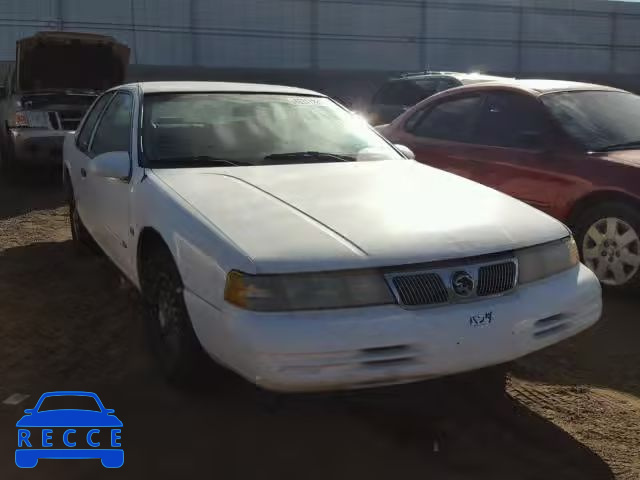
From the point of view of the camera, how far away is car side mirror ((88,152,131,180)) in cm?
354

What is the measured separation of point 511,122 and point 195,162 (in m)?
2.66

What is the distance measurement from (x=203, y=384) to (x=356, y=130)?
193 centimetres

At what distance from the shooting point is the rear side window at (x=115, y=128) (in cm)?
406

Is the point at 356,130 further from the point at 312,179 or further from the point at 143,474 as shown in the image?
the point at 143,474

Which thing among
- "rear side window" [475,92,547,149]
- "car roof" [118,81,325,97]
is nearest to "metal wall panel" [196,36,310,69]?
"rear side window" [475,92,547,149]

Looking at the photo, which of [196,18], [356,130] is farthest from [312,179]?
[196,18]

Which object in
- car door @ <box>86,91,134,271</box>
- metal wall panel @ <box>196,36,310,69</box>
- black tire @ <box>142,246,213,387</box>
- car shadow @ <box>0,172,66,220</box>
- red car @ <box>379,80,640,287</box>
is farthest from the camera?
metal wall panel @ <box>196,36,310,69</box>

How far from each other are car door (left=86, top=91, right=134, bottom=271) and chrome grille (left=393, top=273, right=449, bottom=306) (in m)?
1.64

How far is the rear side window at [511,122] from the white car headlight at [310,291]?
2884mm

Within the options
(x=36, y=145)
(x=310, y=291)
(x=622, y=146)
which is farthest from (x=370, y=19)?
(x=310, y=291)

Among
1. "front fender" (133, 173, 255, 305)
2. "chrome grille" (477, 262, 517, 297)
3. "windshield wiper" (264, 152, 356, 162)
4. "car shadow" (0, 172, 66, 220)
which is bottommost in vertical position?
"car shadow" (0, 172, 66, 220)

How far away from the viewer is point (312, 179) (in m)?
3.40

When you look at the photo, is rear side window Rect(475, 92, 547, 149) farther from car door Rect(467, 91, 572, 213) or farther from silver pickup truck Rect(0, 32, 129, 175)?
silver pickup truck Rect(0, 32, 129, 175)

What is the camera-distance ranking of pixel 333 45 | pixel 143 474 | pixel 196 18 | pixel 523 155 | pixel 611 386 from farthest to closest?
pixel 333 45 < pixel 196 18 < pixel 523 155 < pixel 611 386 < pixel 143 474
